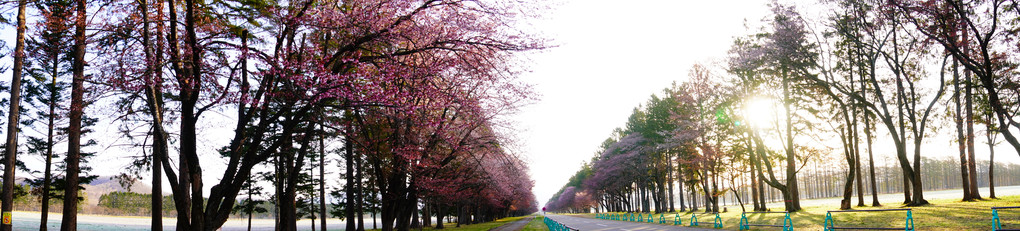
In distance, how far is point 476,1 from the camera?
8.26 metres

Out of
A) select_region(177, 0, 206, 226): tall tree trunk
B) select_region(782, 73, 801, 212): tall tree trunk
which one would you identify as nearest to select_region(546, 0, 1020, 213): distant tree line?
select_region(782, 73, 801, 212): tall tree trunk

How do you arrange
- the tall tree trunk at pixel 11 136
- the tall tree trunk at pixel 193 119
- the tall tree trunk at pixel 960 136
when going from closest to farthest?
the tall tree trunk at pixel 193 119, the tall tree trunk at pixel 11 136, the tall tree trunk at pixel 960 136

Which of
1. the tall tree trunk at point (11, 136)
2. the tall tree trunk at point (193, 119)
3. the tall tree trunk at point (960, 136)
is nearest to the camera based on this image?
the tall tree trunk at point (193, 119)

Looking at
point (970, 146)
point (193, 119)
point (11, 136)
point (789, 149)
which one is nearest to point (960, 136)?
point (970, 146)

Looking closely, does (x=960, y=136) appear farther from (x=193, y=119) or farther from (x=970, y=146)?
(x=193, y=119)

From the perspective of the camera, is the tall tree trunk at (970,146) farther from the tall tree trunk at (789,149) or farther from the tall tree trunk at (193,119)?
the tall tree trunk at (193,119)

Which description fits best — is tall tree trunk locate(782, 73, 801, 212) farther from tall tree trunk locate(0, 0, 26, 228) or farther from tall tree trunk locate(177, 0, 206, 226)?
tall tree trunk locate(0, 0, 26, 228)

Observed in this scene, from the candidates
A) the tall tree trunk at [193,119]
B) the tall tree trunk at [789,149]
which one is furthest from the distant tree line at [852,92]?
the tall tree trunk at [193,119]

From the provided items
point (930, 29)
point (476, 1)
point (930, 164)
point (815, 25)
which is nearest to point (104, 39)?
point (476, 1)

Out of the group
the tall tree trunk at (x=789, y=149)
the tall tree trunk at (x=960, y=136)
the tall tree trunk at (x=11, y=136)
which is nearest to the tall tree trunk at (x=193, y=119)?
the tall tree trunk at (x=11, y=136)

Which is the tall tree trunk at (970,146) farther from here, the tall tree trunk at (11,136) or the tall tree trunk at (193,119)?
the tall tree trunk at (11,136)

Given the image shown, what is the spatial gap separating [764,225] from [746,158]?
59.6 feet

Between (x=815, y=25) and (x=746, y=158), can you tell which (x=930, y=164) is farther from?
(x=815, y=25)

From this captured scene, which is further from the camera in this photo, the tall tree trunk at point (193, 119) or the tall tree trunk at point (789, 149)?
the tall tree trunk at point (789, 149)
